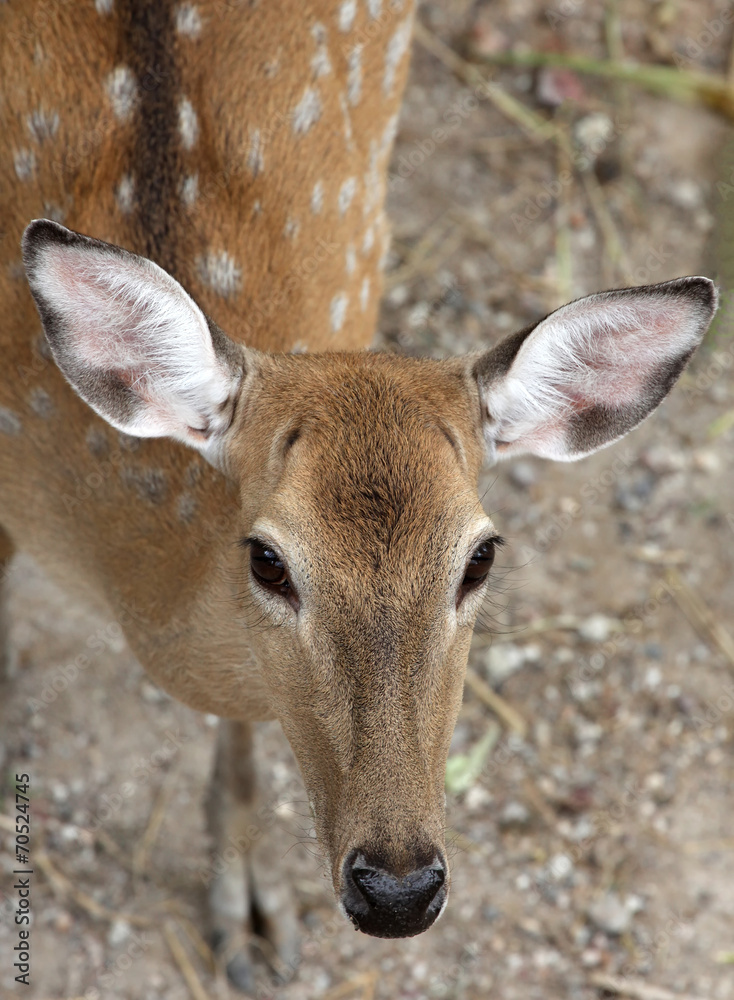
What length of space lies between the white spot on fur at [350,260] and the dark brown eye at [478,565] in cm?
135

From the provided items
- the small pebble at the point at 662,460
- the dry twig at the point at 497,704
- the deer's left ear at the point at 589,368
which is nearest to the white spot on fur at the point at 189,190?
the deer's left ear at the point at 589,368

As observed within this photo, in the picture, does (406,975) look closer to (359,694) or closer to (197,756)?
(197,756)

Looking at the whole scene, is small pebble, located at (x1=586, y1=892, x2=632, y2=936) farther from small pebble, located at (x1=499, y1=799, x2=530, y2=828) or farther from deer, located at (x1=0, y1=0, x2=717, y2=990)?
deer, located at (x1=0, y1=0, x2=717, y2=990)

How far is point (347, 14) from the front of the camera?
3.40 m

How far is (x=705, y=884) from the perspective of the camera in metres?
4.00

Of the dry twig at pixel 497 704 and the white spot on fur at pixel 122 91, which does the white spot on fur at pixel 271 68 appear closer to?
the white spot on fur at pixel 122 91

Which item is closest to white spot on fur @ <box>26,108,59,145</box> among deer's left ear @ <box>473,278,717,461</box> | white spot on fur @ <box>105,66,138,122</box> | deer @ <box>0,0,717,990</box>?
deer @ <box>0,0,717,990</box>

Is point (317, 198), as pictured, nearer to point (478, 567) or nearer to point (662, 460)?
point (478, 567)

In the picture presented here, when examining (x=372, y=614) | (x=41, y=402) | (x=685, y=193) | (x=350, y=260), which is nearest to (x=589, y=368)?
(x=372, y=614)

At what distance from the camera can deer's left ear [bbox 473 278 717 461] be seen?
245 centimetres

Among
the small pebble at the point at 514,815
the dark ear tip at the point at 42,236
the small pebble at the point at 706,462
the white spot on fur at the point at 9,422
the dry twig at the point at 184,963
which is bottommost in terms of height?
the dry twig at the point at 184,963

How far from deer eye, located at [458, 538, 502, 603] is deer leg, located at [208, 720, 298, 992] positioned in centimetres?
164

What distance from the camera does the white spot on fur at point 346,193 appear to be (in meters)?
3.35

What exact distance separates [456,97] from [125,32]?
2.57m
